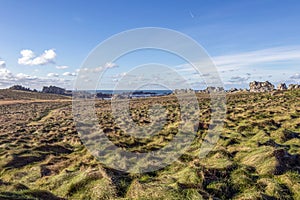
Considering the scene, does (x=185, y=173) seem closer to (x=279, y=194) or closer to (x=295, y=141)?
(x=279, y=194)

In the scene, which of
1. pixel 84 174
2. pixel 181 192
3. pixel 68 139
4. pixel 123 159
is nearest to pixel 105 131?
pixel 68 139

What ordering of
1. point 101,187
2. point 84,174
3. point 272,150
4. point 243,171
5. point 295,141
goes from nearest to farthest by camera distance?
point 101,187, point 84,174, point 243,171, point 272,150, point 295,141

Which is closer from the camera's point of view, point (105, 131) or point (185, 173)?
point (185, 173)

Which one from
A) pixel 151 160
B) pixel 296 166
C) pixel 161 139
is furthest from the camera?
pixel 161 139

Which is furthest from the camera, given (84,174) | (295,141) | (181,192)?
(295,141)

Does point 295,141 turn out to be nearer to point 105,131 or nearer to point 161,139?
point 161,139

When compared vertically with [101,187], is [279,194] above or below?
below

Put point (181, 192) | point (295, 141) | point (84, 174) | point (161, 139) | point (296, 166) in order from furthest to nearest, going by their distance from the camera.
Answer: point (161, 139)
point (295, 141)
point (296, 166)
point (84, 174)
point (181, 192)

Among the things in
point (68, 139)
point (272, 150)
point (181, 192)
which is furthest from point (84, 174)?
point (68, 139)

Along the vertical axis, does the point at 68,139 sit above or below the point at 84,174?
below

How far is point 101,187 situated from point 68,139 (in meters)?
29.2

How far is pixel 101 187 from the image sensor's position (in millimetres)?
11508

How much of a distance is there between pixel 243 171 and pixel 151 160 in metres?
7.02

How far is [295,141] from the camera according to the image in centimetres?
2538
